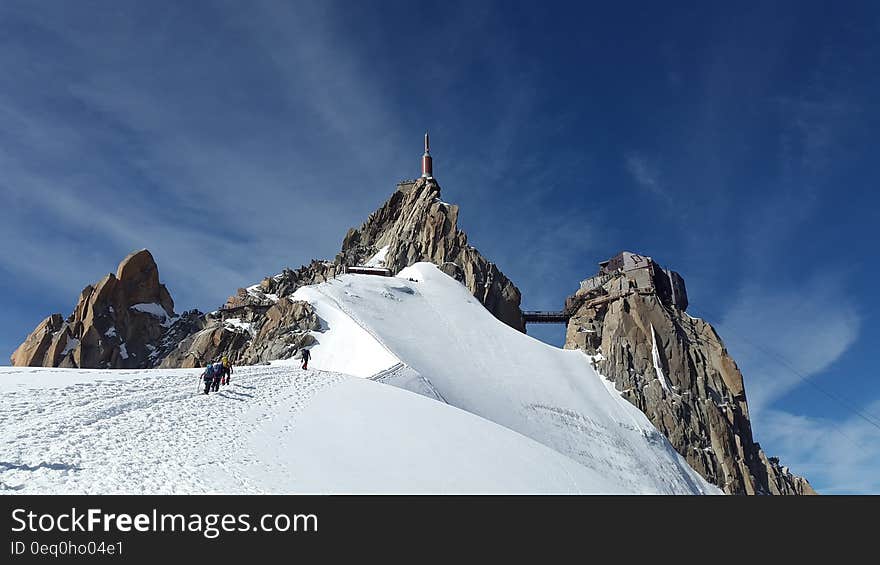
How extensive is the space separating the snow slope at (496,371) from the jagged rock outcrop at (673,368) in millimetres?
3408

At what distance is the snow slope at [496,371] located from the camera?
4041 centimetres

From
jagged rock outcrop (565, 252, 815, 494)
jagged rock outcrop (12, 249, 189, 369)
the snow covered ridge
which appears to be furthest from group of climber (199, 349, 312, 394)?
jagged rock outcrop (12, 249, 189, 369)

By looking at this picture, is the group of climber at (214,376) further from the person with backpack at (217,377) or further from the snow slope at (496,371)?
the snow slope at (496,371)

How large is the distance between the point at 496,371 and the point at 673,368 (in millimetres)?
32301

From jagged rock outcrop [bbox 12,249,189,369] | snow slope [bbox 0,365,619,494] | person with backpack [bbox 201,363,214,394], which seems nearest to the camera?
snow slope [bbox 0,365,619,494]

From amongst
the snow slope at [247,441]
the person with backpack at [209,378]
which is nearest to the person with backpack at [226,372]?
the snow slope at [247,441]

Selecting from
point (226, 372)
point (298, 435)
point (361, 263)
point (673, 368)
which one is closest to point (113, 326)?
point (361, 263)

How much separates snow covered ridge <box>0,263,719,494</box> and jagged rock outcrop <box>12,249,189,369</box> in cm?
4867

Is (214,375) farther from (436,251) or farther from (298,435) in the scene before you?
(436,251)

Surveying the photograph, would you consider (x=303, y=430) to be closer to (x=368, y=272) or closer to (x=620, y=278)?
(x=368, y=272)

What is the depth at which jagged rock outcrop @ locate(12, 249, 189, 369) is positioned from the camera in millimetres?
73938

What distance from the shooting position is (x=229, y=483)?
1328cm

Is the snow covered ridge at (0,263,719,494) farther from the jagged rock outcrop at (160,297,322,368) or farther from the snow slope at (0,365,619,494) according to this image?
the jagged rock outcrop at (160,297,322,368)
